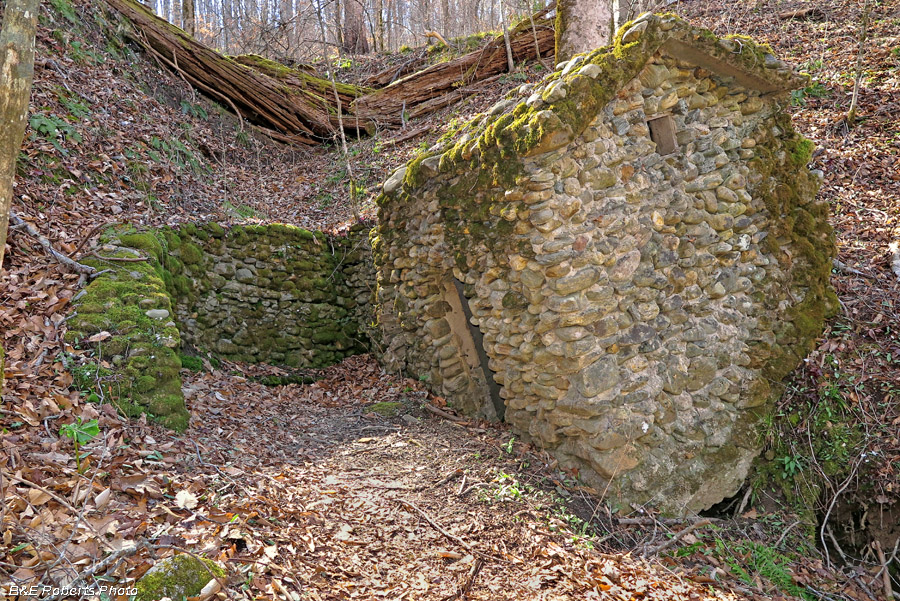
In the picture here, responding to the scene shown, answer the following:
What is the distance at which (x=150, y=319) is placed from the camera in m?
5.13

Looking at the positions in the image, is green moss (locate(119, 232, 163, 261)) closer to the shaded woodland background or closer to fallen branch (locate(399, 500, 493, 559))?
fallen branch (locate(399, 500, 493, 559))

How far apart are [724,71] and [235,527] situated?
214 inches

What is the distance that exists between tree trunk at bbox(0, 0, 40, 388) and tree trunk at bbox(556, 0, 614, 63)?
620 centimetres

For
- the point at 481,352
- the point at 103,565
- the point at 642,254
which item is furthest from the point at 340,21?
the point at 103,565

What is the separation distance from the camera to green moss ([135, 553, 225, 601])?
8.40ft

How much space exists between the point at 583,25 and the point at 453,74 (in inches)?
199

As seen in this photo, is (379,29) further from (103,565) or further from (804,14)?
(103,565)

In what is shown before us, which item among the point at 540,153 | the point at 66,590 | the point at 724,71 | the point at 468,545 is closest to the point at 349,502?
the point at 468,545

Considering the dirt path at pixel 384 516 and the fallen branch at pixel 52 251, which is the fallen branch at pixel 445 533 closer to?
the dirt path at pixel 384 516

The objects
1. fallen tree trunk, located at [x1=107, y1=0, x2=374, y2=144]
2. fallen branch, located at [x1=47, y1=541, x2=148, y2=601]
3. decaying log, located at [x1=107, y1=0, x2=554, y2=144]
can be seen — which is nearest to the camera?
fallen branch, located at [x1=47, y1=541, x2=148, y2=601]

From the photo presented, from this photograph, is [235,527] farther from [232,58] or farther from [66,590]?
[232,58]

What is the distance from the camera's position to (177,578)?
8.64 feet

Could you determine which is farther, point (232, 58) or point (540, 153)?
point (232, 58)

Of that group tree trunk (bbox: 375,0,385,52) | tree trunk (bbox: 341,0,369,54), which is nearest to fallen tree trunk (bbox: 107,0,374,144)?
tree trunk (bbox: 341,0,369,54)
